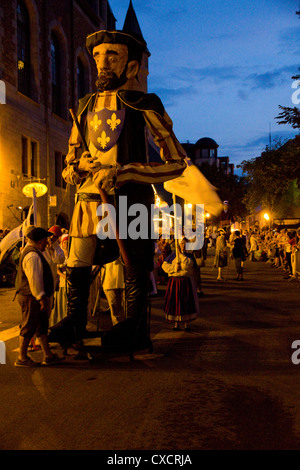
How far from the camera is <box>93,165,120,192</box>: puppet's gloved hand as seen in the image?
4.83 m

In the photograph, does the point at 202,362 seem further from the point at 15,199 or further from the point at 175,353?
the point at 15,199

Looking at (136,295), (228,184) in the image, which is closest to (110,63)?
(136,295)

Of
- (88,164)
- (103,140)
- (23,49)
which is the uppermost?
(23,49)

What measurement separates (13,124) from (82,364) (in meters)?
17.9

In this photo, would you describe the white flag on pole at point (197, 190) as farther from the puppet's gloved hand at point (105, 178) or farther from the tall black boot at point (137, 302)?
the puppet's gloved hand at point (105, 178)

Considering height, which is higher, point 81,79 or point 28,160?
point 81,79

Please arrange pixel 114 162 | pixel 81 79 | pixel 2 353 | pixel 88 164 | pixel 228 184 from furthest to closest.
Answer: pixel 228 184
pixel 81 79
pixel 2 353
pixel 114 162
pixel 88 164

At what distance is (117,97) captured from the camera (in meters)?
5.33

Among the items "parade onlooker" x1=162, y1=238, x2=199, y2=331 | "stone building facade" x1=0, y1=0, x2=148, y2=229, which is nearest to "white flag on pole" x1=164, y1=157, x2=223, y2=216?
"parade onlooker" x1=162, y1=238, x2=199, y2=331

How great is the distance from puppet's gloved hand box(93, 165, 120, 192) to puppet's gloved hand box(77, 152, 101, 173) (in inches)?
3.7

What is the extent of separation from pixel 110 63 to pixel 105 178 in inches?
53.5

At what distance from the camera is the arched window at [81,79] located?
31261 millimetres

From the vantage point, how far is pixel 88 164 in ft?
16.5

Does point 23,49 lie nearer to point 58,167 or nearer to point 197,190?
point 58,167
